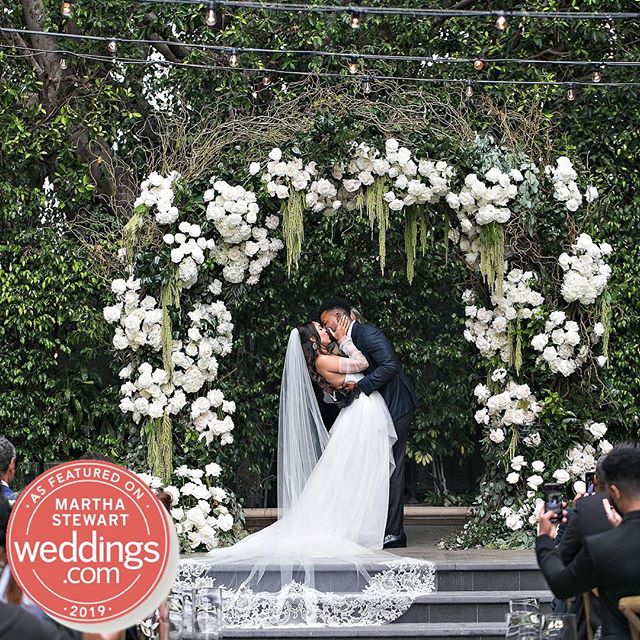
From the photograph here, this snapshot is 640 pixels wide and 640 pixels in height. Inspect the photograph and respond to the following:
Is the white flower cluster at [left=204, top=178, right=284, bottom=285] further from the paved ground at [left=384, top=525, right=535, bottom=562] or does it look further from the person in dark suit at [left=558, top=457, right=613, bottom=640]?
the person in dark suit at [left=558, top=457, right=613, bottom=640]

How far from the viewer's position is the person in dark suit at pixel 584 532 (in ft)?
Result: 13.7

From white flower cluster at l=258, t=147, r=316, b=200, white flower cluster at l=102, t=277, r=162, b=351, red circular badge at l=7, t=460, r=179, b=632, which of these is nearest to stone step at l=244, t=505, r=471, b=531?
white flower cluster at l=102, t=277, r=162, b=351

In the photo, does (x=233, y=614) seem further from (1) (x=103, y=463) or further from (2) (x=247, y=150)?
(1) (x=103, y=463)

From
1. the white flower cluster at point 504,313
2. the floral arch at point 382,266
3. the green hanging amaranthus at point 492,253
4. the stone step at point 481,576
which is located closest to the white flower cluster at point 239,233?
the floral arch at point 382,266

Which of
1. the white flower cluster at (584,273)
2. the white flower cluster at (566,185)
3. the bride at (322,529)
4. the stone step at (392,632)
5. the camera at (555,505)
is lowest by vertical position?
the stone step at (392,632)

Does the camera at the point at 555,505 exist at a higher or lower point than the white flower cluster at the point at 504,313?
lower

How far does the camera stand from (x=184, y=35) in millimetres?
11508

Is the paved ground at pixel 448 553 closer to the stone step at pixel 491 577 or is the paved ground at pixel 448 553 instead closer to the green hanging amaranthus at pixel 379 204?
the stone step at pixel 491 577

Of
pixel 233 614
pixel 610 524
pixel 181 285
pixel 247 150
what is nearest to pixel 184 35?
pixel 247 150

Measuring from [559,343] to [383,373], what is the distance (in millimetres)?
1400

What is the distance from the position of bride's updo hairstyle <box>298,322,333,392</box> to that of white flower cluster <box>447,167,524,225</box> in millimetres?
1502

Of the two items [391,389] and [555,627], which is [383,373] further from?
[555,627]

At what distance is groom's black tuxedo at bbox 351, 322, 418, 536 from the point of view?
902 cm

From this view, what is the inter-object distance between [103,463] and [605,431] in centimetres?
639
